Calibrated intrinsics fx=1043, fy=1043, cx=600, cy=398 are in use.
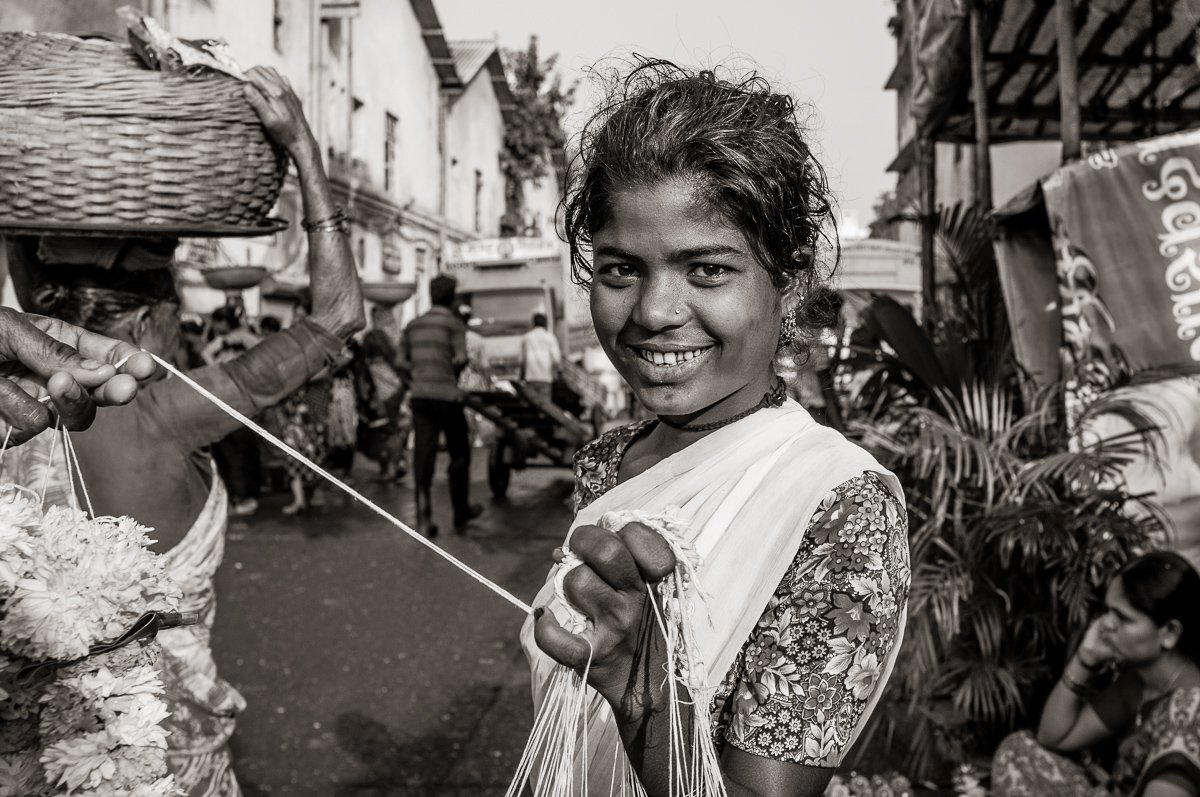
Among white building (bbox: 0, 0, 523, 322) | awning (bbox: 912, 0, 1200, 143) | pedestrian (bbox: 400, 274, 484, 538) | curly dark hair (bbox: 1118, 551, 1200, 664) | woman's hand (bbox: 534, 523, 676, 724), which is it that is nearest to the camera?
woman's hand (bbox: 534, 523, 676, 724)

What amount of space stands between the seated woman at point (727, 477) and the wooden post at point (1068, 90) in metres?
4.01

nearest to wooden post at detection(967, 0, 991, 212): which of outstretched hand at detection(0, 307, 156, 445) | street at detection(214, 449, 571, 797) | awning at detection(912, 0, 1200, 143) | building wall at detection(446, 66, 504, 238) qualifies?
awning at detection(912, 0, 1200, 143)

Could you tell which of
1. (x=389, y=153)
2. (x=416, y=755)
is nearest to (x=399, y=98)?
(x=389, y=153)

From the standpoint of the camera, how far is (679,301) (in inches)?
57.1

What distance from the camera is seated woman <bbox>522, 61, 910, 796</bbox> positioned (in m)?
1.19

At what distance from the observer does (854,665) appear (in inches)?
50.1

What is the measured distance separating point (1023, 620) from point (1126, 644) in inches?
42.1

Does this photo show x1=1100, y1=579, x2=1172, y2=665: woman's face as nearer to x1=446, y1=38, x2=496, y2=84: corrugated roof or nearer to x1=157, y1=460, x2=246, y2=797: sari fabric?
x1=157, y1=460, x2=246, y2=797: sari fabric

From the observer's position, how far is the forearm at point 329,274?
95.8 inches

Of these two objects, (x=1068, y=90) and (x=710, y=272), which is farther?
(x=1068, y=90)

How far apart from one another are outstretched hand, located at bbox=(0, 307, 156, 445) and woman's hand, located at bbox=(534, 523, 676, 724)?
0.70 meters

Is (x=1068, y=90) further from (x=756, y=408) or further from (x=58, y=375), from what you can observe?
(x=58, y=375)

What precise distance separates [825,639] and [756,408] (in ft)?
1.42

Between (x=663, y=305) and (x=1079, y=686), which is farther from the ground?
(x=663, y=305)
